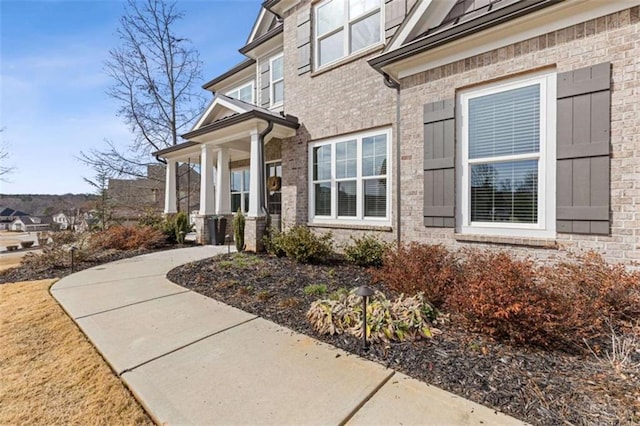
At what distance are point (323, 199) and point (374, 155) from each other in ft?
6.25

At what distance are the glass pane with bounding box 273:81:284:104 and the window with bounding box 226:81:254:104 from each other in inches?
76.4

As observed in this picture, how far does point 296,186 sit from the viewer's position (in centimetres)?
830

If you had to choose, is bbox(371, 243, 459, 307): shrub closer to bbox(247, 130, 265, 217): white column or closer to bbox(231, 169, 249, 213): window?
bbox(247, 130, 265, 217): white column

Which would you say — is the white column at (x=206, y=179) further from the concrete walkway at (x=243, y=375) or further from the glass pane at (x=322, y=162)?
the concrete walkway at (x=243, y=375)

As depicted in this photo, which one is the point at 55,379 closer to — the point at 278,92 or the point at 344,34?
the point at 344,34

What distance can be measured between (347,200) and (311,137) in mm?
2123

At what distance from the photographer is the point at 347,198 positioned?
24.1ft

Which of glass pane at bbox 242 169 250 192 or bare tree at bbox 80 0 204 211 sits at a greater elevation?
bare tree at bbox 80 0 204 211

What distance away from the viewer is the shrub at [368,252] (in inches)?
239

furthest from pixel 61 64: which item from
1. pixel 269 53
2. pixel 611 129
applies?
Result: pixel 611 129

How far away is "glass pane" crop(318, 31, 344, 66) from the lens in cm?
757

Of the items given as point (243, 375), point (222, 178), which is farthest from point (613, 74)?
point (222, 178)

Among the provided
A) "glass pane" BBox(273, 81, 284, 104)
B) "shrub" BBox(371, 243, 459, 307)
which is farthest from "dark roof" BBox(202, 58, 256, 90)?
"shrub" BBox(371, 243, 459, 307)

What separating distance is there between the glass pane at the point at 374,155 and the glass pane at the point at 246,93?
7104 millimetres
